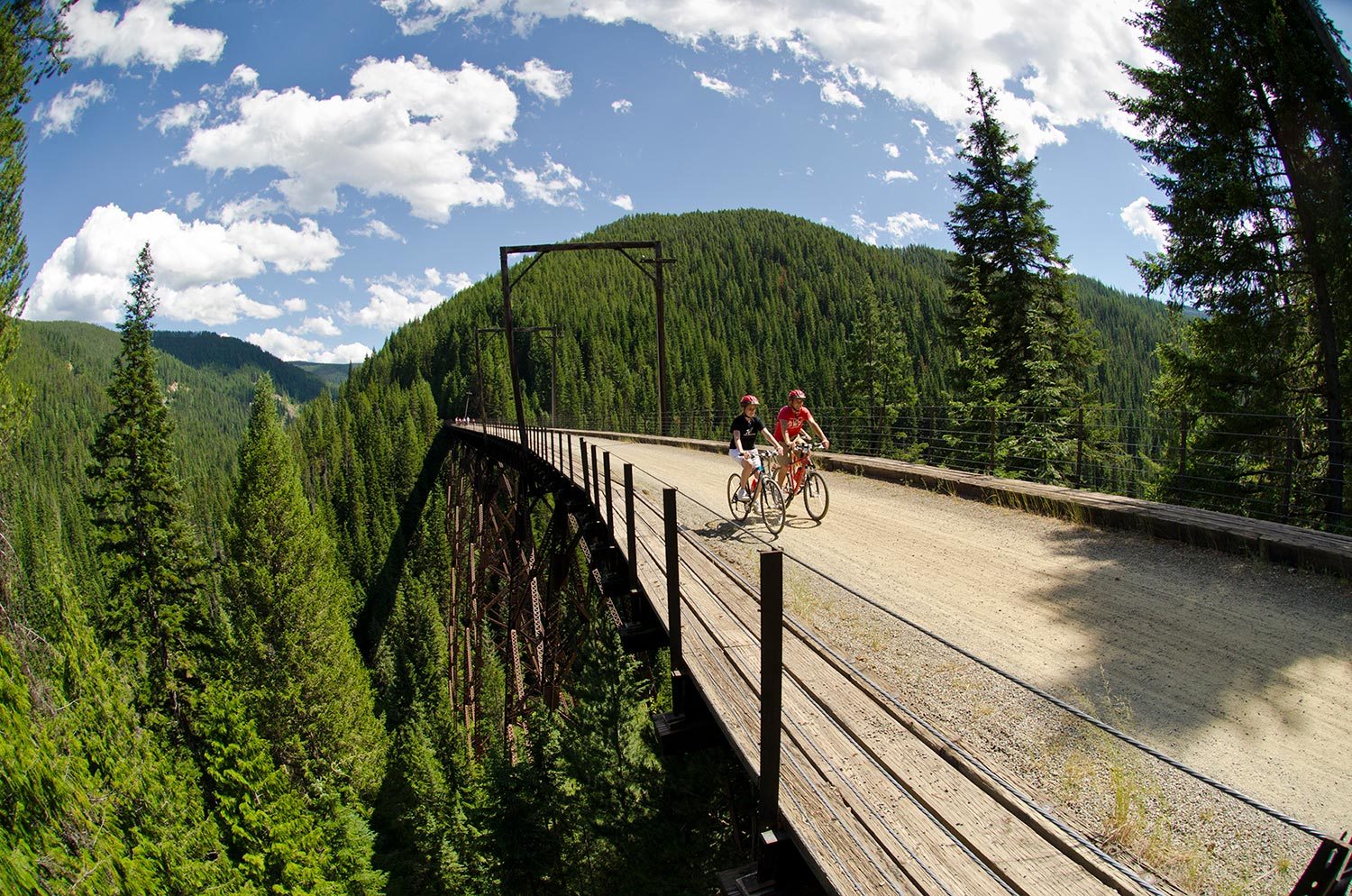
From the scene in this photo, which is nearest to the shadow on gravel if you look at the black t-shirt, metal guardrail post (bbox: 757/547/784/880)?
metal guardrail post (bbox: 757/547/784/880)

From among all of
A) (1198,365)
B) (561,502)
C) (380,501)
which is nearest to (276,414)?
(561,502)

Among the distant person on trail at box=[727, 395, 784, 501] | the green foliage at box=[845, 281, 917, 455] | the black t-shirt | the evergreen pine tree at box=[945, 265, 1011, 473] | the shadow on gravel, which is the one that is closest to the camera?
the shadow on gravel

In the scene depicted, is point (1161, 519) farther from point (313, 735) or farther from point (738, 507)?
point (313, 735)

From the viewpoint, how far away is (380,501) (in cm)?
7138

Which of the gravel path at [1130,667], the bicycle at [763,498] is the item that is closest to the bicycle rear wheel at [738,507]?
the bicycle at [763,498]

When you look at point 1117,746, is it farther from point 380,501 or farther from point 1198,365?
point 380,501

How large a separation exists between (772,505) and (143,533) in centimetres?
1923

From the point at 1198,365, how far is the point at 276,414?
93.6 feet

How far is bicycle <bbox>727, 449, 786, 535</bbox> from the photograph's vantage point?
27.7 ft

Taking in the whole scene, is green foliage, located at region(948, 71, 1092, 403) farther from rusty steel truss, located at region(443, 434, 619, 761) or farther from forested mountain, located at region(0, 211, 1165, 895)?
rusty steel truss, located at region(443, 434, 619, 761)

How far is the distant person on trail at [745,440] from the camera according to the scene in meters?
8.77

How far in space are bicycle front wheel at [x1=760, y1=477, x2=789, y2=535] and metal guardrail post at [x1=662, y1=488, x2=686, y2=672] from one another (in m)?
3.97

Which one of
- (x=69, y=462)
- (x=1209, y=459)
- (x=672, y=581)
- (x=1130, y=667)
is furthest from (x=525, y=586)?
(x=69, y=462)

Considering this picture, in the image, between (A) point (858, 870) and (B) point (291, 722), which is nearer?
(A) point (858, 870)
